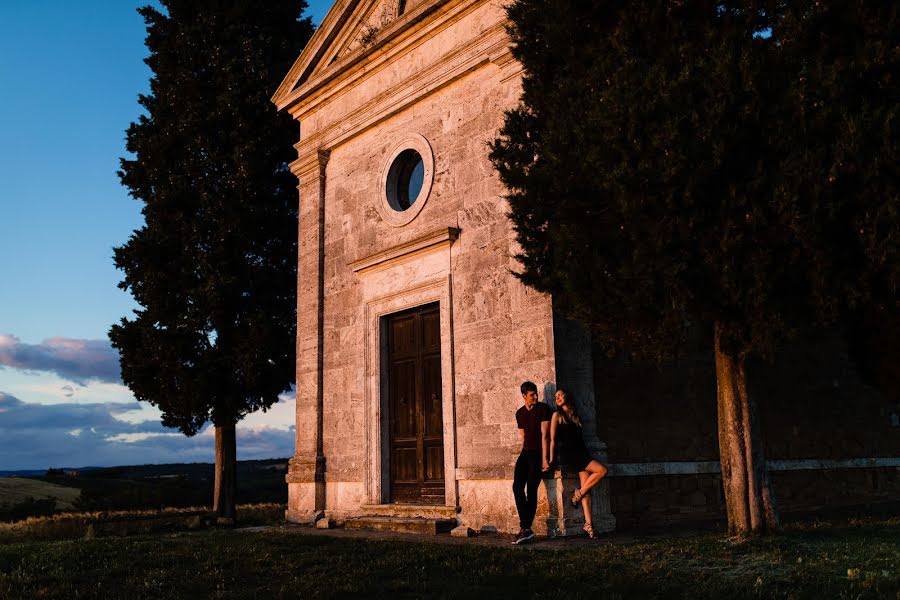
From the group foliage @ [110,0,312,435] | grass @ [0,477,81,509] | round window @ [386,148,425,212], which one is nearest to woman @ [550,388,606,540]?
round window @ [386,148,425,212]

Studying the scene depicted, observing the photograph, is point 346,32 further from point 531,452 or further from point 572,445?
point 572,445

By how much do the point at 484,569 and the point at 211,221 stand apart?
11.4 m

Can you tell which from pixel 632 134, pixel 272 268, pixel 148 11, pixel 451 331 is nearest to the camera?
pixel 632 134

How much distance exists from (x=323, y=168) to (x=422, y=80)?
9.56ft

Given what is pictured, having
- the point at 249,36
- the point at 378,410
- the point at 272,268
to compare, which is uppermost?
the point at 249,36

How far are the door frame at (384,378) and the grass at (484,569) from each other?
2353mm

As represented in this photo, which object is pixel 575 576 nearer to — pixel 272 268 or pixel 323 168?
pixel 323 168

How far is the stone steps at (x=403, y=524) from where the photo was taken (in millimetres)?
10188

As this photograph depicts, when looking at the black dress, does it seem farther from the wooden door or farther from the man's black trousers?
the wooden door

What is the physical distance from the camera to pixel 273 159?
666 inches

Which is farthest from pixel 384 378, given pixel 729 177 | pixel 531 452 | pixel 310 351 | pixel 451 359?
pixel 729 177

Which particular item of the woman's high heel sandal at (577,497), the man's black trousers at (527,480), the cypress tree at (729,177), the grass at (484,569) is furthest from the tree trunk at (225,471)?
the cypress tree at (729,177)

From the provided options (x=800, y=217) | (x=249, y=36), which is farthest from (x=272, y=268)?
(x=800, y=217)

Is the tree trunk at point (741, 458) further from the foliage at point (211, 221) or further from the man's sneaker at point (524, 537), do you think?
the foliage at point (211, 221)
